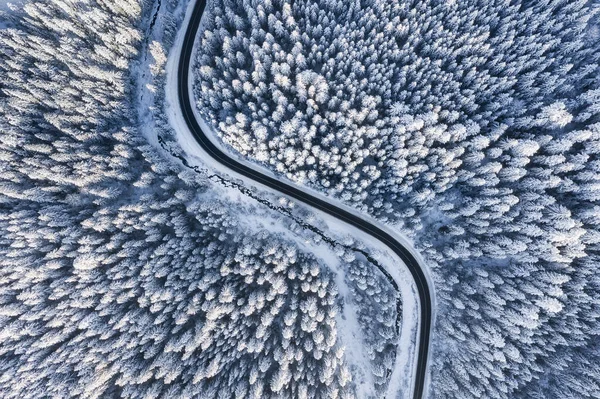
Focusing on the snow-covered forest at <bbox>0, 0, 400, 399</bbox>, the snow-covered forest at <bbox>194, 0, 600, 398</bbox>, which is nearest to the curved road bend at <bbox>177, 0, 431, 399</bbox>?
the snow-covered forest at <bbox>194, 0, 600, 398</bbox>

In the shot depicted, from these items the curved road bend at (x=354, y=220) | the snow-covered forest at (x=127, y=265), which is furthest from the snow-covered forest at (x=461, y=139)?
the snow-covered forest at (x=127, y=265)

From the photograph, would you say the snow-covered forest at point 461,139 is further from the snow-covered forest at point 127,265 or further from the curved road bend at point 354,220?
the snow-covered forest at point 127,265

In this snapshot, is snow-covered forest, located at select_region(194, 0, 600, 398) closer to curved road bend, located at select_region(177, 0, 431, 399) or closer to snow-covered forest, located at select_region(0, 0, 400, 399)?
curved road bend, located at select_region(177, 0, 431, 399)

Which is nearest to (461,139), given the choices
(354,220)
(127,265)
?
(354,220)

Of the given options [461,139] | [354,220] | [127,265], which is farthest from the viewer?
[354,220]

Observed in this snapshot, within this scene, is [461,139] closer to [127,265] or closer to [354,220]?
→ [354,220]

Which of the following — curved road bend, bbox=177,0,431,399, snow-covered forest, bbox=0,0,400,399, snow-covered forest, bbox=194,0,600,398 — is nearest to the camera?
snow-covered forest, bbox=194,0,600,398
